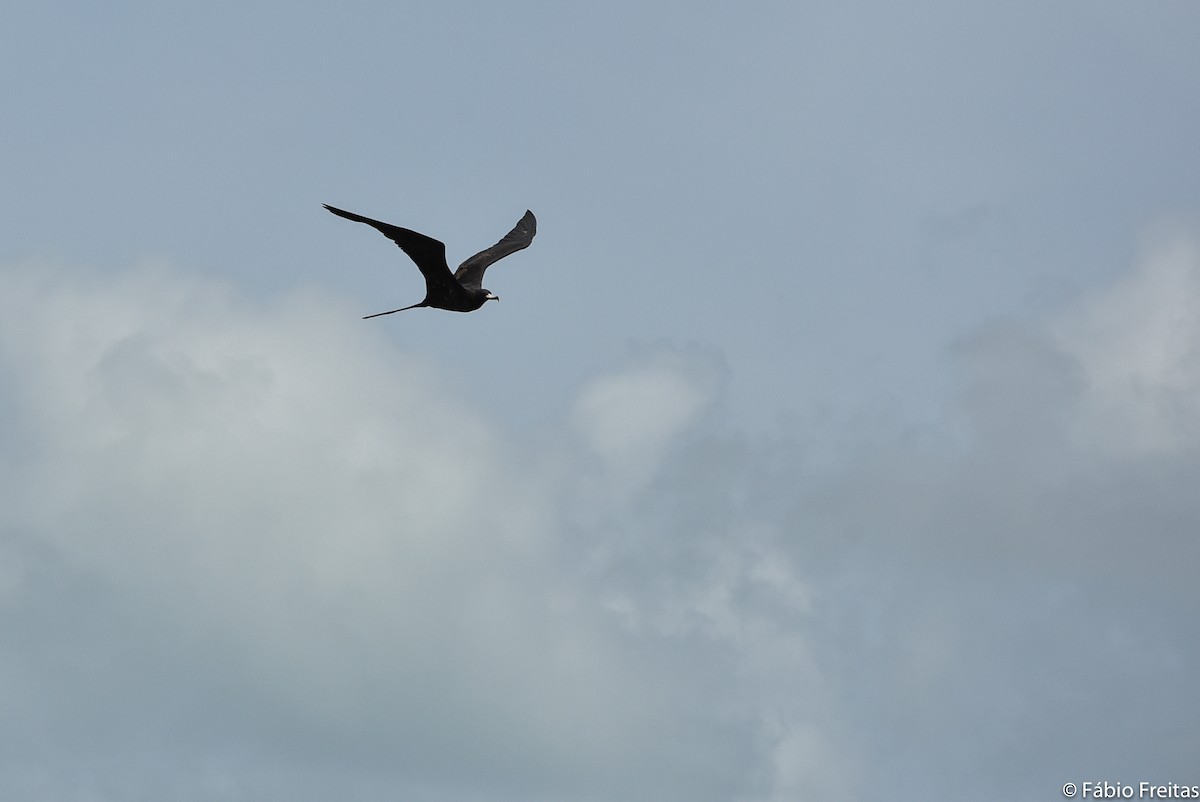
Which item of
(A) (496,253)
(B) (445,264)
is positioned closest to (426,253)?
(B) (445,264)

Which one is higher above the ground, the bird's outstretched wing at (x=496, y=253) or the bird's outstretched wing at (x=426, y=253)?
the bird's outstretched wing at (x=496, y=253)

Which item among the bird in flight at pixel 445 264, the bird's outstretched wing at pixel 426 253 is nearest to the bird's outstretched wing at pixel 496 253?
the bird in flight at pixel 445 264

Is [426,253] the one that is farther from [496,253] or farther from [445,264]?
[496,253]

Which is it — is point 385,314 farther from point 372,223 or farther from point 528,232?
point 528,232

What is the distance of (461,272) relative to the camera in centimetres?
5141

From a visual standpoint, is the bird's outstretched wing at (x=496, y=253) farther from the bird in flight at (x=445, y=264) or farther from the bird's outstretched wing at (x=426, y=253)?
the bird's outstretched wing at (x=426, y=253)

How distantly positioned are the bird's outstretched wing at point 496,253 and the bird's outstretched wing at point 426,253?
2.13 meters

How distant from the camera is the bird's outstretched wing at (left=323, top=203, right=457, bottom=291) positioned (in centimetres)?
4266

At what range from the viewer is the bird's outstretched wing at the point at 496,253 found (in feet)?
168

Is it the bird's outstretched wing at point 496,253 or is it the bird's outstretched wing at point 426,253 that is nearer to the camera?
the bird's outstretched wing at point 426,253

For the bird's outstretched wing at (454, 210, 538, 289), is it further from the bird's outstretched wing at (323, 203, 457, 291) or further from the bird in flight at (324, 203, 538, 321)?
the bird's outstretched wing at (323, 203, 457, 291)

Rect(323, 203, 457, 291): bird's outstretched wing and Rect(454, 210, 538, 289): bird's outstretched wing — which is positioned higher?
Rect(454, 210, 538, 289): bird's outstretched wing

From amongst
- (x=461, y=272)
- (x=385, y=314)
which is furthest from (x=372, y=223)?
(x=461, y=272)

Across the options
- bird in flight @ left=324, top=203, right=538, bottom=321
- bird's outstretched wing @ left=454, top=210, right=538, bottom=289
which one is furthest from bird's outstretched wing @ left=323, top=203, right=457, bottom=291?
bird's outstretched wing @ left=454, top=210, right=538, bottom=289
